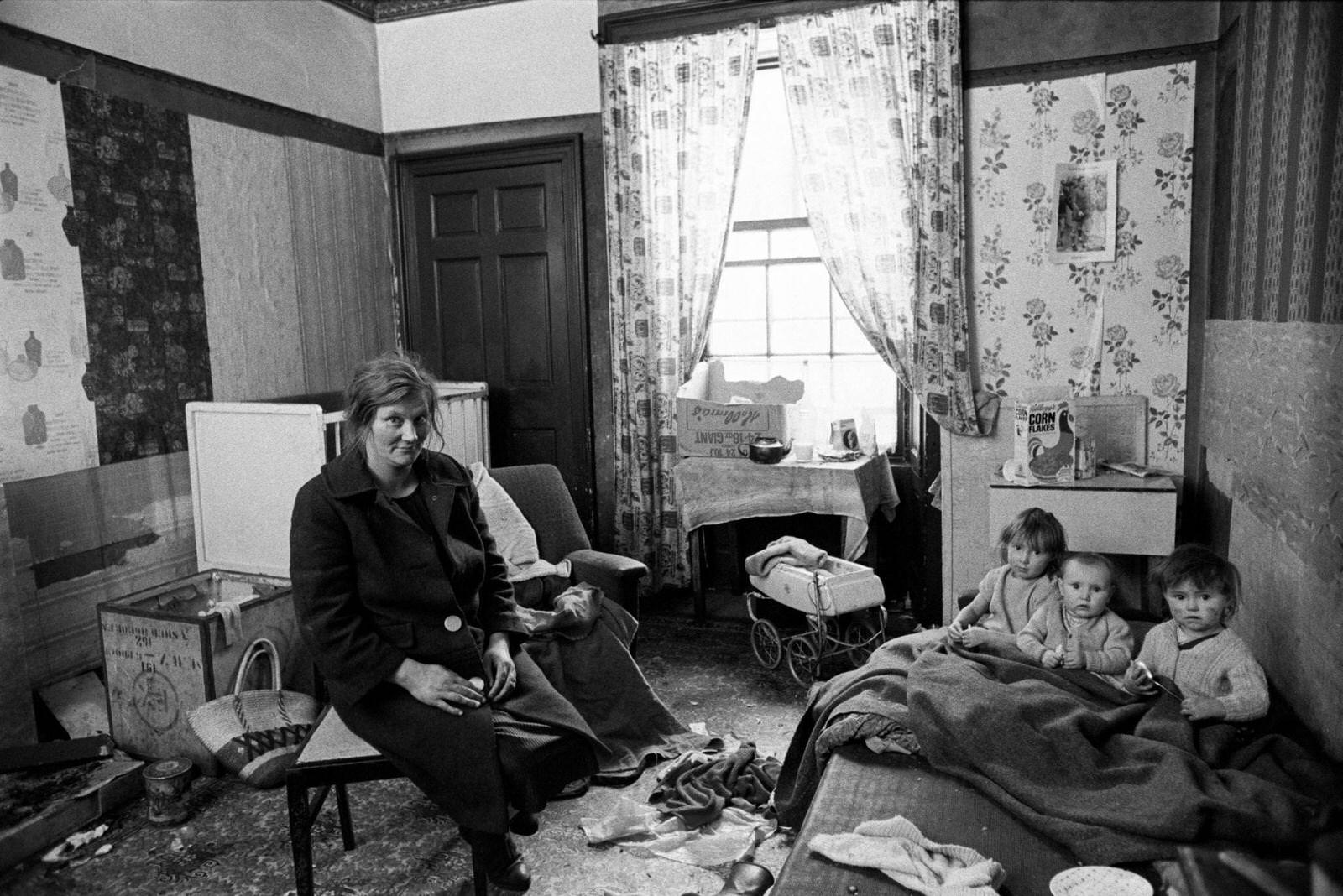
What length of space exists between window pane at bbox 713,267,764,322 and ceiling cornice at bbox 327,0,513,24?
6.11 feet

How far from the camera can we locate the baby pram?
3863mm

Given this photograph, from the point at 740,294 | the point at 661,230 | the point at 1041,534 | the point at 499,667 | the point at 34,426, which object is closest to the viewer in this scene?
the point at 499,667

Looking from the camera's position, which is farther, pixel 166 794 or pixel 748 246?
pixel 748 246

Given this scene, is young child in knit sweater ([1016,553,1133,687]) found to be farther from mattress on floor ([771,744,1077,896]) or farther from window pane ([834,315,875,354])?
window pane ([834,315,875,354])

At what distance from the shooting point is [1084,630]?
2.70 meters

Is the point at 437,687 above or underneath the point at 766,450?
underneath

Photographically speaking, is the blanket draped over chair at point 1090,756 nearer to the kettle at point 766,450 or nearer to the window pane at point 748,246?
the kettle at point 766,450

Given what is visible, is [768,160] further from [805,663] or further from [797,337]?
[805,663]

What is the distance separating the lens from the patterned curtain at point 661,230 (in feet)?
15.3

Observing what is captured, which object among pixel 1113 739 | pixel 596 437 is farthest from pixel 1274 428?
pixel 596 437

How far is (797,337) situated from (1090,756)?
3147 mm

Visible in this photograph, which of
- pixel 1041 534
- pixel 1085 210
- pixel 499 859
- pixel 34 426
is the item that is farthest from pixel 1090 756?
pixel 34 426

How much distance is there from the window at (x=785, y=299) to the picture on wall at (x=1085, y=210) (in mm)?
1011

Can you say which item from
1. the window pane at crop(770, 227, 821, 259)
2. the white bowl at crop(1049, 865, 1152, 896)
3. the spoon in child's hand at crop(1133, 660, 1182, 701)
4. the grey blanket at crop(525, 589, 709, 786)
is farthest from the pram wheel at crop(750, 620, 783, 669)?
the white bowl at crop(1049, 865, 1152, 896)
